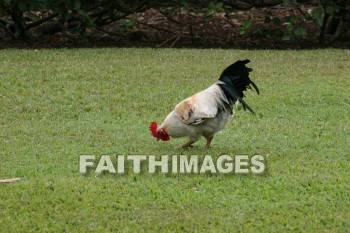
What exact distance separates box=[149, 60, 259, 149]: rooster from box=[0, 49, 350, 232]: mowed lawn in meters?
0.30

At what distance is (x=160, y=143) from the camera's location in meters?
7.21

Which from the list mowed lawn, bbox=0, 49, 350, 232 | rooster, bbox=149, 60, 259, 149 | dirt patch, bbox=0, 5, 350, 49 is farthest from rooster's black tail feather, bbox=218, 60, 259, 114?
dirt patch, bbox=0, 5, 350, 49

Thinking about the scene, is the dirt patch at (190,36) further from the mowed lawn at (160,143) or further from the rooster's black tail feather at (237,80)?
the rooster's black tail feather at (237,80)

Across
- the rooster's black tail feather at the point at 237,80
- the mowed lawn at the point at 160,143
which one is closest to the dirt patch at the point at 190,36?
the mowed lawn at the point at 160,143

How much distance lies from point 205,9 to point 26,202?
890cm

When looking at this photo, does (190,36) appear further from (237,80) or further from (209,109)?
(209,109)

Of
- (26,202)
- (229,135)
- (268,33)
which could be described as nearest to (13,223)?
(26,202)

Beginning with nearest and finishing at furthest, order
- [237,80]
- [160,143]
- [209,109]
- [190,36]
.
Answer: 1. [209,109]
2. [237,80]
3. [160,143]
4. [190,36]

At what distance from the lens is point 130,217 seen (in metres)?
5.34

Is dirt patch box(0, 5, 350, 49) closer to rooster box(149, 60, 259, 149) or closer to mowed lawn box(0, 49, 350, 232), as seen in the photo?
mowed lawn box(0, 49, 350, 232)

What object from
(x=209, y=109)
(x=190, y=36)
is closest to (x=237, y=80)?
(x=209, y=109)

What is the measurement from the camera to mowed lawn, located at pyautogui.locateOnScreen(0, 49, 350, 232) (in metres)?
5.38

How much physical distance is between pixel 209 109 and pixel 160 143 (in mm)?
969

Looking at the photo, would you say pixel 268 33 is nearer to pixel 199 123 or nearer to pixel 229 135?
pixel 229 135
